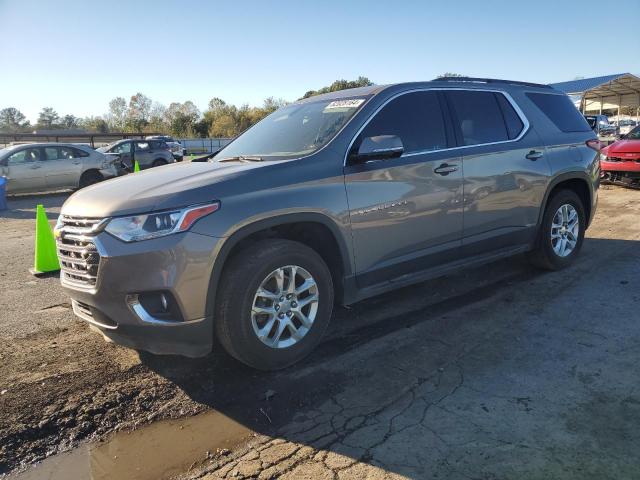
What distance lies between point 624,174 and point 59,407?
40.3 ft

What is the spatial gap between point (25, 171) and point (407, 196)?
532 inches

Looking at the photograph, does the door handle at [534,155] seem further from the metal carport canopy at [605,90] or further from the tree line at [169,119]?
the tree line at [169,119]

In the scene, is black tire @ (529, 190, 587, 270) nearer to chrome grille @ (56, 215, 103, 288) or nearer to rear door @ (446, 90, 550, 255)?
rear door @ (446, 90, 550, 255)

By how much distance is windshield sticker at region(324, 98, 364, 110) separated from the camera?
13.3 feet

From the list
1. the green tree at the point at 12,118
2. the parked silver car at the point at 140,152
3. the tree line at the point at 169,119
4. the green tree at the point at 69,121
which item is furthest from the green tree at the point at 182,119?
the parked silver car at the point at 140,152

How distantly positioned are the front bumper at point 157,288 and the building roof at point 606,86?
2498cm

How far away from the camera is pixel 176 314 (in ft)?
9.98

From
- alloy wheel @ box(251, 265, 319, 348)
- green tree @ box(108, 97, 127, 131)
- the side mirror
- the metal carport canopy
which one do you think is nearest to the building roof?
the metal carport canopy

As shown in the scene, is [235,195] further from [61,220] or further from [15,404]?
[15,404]

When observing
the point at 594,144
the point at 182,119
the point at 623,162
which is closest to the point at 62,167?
the point at 594,144

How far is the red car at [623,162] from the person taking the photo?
37.1 feet

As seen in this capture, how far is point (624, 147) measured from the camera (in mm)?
11469

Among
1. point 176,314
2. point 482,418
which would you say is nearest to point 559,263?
→ point 482,418

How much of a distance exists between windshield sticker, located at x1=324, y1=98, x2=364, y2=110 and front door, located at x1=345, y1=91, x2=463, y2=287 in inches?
7.5
